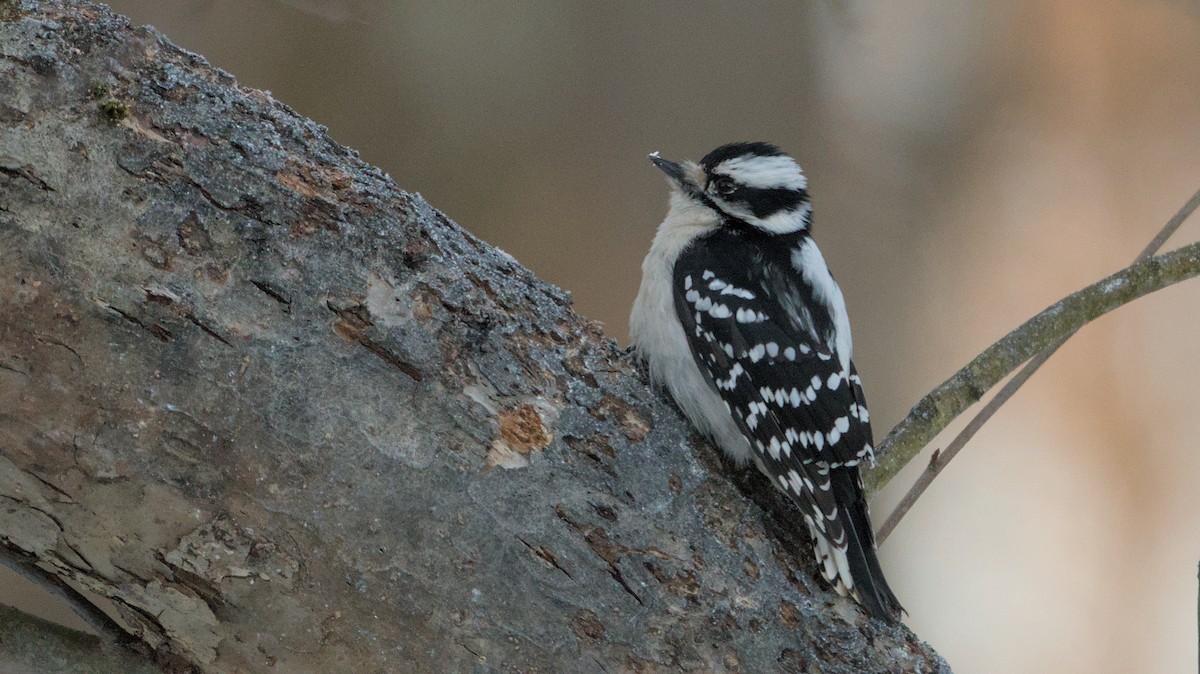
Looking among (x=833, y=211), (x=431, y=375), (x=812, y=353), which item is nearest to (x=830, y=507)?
(x=812, y=353)

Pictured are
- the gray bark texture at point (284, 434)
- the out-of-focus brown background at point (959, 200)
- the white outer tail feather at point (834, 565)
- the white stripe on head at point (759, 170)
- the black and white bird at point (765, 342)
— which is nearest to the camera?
the gray bark texture at point (284, 434)

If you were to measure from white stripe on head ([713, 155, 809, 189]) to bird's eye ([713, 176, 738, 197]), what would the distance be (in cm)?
1

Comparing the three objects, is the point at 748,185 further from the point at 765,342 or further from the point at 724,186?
the point at 765,342

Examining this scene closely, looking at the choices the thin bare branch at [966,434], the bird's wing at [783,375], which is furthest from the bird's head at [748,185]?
the thin bare branch at [966,434]

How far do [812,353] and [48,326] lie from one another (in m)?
1.41

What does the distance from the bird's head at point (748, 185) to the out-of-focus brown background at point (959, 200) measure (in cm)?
100

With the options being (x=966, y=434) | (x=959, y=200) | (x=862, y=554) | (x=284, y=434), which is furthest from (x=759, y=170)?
(x=959, y=200)

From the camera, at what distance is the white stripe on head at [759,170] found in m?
2.38

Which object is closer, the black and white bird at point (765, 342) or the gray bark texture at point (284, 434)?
the gray bark texture at point (284, 434)

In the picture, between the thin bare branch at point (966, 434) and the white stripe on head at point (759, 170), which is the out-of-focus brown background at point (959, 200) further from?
the thin bare branch at point (966, 434)

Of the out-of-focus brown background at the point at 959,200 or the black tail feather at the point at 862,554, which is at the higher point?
the out-of-focus brown background at the point at 959,200

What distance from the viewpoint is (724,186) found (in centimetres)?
241

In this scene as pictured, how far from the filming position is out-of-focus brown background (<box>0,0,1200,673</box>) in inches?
136

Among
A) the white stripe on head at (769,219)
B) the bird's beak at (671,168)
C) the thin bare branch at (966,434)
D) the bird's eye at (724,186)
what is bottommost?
the thin bare branch at (966,434)
